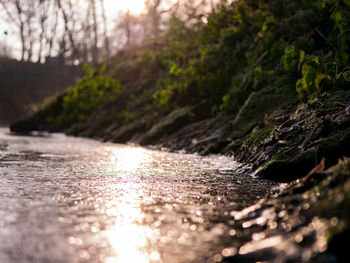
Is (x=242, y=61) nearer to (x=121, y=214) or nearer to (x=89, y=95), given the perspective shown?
(x=121, y=214)

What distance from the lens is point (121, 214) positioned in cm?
220

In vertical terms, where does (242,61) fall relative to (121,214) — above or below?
above

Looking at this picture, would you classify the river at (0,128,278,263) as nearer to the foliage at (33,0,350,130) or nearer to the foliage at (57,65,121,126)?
the foliage at (33,0,350,130)

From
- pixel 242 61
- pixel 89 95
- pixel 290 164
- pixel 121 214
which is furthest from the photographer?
pixel 89 95

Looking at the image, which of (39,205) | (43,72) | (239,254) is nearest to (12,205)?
(39,205)

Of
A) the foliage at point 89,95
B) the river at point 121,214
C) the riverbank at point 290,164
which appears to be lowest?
the river at point 121,214

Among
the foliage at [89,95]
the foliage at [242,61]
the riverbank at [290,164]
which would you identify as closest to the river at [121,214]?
the riverbank at [290,164]

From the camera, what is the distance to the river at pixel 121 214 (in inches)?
63.7

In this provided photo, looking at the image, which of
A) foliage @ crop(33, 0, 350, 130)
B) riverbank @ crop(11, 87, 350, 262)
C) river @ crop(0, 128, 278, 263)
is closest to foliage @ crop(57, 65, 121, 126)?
foliage @ crop(33, 0, 350, 130)

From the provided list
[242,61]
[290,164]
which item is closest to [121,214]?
[290,164]

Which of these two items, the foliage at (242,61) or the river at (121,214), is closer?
the river at (121,214)

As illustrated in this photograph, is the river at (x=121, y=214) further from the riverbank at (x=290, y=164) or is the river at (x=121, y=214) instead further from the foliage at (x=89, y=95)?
the foliage at (x=89, y=95)

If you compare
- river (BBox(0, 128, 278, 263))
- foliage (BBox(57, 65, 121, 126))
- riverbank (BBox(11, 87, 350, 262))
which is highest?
foliage (BBox(57, 65, 121, 126))

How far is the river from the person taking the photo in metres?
1.62
